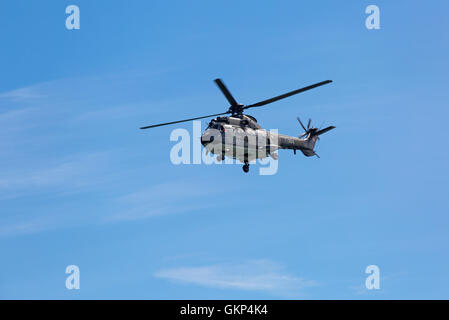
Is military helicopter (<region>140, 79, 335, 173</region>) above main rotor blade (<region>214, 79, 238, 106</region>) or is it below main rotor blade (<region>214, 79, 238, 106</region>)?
below

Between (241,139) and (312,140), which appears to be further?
(312,140)

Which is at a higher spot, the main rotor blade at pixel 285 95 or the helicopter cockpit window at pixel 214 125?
the main rotor blade at pixel 285 95

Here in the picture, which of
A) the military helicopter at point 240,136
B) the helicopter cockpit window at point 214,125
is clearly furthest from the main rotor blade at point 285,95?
the helicopter cockpit window at point 214,125

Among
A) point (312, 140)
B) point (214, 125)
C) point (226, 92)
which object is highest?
point (226, 92)

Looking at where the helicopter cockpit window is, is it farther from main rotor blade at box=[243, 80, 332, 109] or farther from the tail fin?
the tail fin

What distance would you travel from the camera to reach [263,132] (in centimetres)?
8200

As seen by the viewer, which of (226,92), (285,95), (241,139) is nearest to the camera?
(285,95)

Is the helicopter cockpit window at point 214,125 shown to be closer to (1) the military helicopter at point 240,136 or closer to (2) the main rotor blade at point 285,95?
(1) the military helicopter at point 240,136

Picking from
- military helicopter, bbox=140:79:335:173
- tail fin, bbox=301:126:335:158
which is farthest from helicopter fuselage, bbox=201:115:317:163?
tail fin, bbox=301:126:335:158

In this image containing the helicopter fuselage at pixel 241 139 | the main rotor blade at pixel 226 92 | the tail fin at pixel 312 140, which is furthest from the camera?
the tail fin at pixel 312 140

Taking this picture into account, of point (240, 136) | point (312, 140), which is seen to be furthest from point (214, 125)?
point (312, 140)

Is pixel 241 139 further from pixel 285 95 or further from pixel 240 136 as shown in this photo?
pixel 285 95
